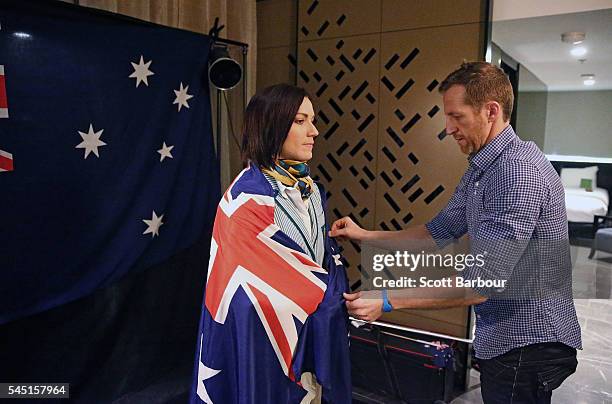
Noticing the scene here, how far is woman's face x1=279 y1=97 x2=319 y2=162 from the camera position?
1606 millimetres

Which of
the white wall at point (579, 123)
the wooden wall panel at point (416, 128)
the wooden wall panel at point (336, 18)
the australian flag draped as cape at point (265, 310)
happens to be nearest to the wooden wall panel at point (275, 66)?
the wooden wall panel at point (336, 18)

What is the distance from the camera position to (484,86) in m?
1.47

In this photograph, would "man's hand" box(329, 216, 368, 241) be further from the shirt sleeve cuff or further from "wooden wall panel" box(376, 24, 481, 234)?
"wooden wall panel" box(376, 24, 481, 234)

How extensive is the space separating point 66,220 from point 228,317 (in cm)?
116

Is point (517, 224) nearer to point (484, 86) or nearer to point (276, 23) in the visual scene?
point (484, 86)

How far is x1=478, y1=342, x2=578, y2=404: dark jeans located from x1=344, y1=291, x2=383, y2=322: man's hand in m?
0.38

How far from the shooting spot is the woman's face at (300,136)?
1606 mm

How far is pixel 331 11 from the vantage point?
131 inches

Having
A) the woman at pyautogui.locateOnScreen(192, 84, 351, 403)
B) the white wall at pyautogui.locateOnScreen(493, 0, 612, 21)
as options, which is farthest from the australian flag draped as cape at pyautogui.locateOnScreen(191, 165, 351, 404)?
the white wall at pyautogui.locateOnScreen(493, 0, 612, 21)

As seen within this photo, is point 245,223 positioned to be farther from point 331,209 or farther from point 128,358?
point 331,209

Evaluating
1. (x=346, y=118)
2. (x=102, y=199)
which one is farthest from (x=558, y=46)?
(x=102, y=199)

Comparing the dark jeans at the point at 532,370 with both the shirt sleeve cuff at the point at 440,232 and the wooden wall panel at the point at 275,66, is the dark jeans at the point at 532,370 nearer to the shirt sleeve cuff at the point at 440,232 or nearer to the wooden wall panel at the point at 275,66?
the shirt sleeve cuff at the point at 440,232

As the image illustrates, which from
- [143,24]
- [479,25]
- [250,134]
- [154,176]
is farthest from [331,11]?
[250,134]

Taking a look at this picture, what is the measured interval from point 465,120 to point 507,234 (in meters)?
0.38
